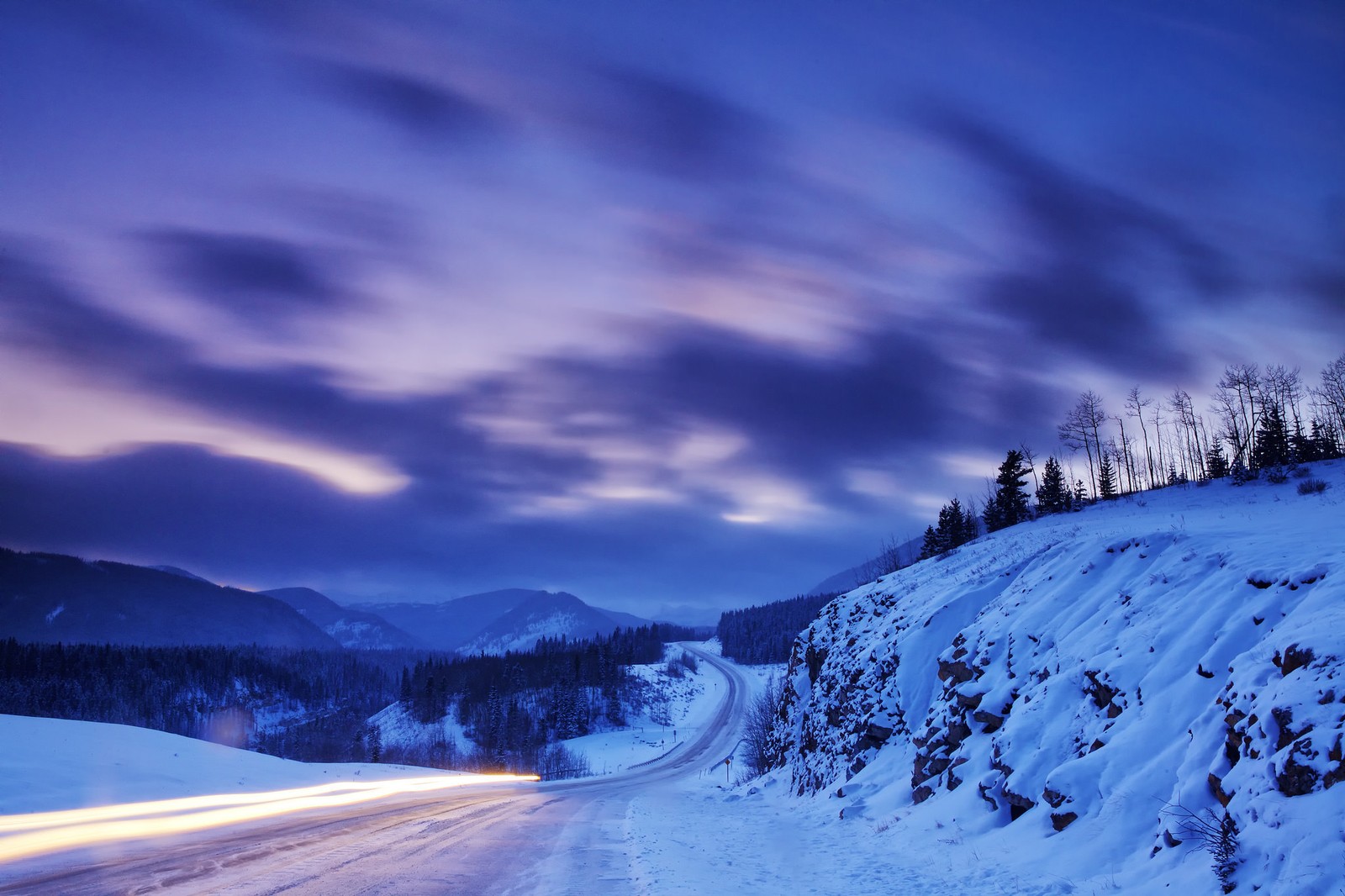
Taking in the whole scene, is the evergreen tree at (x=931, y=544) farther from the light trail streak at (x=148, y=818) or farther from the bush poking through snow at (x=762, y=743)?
the light trail streak at (x=148, y=818)

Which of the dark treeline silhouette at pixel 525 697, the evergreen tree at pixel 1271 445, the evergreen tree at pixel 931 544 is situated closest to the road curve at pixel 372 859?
the evergreen tree at pixel 931 544

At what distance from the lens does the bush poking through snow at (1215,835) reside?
7648mm

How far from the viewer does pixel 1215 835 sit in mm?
8398

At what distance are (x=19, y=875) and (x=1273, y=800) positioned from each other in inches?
659

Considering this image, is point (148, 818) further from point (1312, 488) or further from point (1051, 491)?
point (1051, 491)

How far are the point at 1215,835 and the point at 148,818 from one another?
2142cm

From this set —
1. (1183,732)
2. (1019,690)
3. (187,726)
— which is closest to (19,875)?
(1183,732)

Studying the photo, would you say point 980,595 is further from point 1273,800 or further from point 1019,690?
point 1273,800

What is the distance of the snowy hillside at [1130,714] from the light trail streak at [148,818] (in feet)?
52.1

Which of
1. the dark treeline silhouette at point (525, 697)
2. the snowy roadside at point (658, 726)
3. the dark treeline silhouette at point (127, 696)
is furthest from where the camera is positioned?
the dark treeline silhouette at point (127, 696)

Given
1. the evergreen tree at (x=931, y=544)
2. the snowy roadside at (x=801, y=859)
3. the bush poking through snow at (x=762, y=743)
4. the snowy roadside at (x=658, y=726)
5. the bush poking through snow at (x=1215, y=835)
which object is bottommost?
Result: the snowy roadside at (x=658, y=726)

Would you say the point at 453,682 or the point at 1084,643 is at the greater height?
the point at 1084,643

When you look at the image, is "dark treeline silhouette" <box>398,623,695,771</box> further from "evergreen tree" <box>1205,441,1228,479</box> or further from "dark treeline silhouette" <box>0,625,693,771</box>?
"evergreen tree" <box>1205,441,1228,479</box>

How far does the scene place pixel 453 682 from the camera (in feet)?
579
